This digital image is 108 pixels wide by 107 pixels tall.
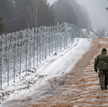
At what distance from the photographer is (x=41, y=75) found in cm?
1288

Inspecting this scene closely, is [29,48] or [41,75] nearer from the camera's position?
[41,75]

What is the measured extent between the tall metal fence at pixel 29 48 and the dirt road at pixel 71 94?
95.0 inches

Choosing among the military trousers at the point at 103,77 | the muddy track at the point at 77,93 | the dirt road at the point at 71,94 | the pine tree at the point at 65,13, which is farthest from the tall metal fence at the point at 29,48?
the pine tree at the point at 65,13

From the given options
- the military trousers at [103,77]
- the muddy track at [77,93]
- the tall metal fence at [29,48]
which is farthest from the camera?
the tall metal fence at [29,48]

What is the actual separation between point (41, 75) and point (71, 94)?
4.04 metres

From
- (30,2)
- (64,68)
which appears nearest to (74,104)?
(64,68)

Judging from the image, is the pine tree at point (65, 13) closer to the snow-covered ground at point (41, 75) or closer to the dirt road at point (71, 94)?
Result: the snow-covered ground at point (41, 75)

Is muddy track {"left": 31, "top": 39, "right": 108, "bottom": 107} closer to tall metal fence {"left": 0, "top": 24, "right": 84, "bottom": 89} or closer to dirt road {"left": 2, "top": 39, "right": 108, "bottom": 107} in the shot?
dirt road {"left": 2, "top": 39, "right": 108, "bottom": 107}

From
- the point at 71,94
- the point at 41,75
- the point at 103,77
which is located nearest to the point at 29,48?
the point at 41,75

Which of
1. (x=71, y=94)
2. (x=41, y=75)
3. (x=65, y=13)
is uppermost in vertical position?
(x=65, y=13)

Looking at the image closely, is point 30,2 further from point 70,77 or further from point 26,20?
point 70,77

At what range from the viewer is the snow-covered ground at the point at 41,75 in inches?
394

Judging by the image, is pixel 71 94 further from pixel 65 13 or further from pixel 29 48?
pixel 65 13

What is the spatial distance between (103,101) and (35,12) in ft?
106
